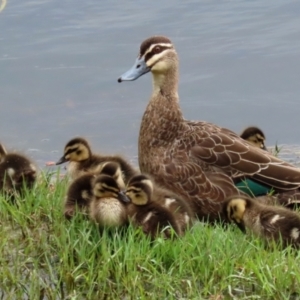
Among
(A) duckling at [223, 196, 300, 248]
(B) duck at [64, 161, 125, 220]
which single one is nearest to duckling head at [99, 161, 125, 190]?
(B) duck at [64, 161, 125, 220]

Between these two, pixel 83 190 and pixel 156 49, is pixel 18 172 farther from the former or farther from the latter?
pixel 156 49

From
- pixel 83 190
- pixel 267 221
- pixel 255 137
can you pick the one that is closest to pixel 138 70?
pixel 255 137

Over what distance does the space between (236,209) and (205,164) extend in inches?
35.8

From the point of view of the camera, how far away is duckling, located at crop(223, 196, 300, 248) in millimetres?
5159

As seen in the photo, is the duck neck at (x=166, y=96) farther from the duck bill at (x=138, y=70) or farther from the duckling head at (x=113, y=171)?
the duckling head at (x=113, y=171)

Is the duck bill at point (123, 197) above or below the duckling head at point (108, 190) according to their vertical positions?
below

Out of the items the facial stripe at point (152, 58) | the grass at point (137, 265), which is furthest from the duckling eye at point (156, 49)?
the grass at point (137, 265)

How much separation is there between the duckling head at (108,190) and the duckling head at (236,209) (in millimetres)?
623

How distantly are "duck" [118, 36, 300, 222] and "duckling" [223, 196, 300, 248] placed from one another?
2.45 ft

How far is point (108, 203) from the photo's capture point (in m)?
5.12

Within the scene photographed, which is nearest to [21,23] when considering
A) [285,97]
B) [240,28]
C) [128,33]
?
[128,33]

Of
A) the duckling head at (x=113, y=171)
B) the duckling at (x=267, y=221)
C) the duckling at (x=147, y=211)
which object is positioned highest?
the duckling head at (x=113, y=171)

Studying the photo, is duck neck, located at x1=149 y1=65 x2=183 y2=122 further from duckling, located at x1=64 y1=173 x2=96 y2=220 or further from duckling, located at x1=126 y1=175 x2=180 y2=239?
duckling, located at x1=126 y1=175 x2=180 y2=239

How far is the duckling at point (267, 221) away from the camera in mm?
5159
